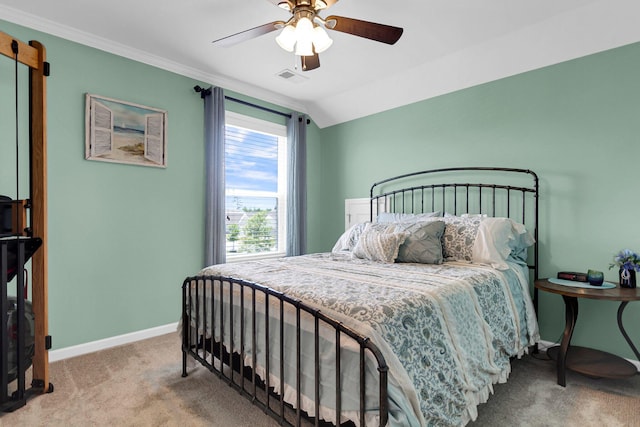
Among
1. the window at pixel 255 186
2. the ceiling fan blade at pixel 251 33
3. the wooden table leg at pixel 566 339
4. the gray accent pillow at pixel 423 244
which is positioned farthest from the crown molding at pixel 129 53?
the wooden table leg at pixel 566 339

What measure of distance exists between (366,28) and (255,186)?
7.90 ft

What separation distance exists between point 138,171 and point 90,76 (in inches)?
32.5

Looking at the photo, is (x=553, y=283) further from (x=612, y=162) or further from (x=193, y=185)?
(x=193, y=185)

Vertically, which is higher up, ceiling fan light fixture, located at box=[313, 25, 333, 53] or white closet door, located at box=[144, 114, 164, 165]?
ceiling fan light fixture, located at box=[313, 25, 333, 53]

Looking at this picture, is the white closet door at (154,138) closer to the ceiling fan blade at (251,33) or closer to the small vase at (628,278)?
the ceiling fan blade at (251,33)

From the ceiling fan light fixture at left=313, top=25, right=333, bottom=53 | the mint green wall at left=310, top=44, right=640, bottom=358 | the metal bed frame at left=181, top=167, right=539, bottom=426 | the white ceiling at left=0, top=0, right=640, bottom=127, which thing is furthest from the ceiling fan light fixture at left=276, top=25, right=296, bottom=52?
the mint green wall at left=310, top=44, right=640, bottom=358

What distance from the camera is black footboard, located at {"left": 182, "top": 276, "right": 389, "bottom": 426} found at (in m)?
1.19

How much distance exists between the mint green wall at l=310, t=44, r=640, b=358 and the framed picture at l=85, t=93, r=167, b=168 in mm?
2648

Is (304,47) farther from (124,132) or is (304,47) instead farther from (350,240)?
(124,132)

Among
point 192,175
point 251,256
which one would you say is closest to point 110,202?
point 192,175

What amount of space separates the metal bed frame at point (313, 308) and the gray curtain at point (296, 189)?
2.91ft

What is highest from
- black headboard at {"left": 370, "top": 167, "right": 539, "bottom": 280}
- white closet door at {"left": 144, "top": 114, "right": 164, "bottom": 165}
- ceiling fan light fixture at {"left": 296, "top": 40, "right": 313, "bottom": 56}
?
ceiling fan light fixture at {"left": 296, "top": 40, "right": 313, "bottom": 56}

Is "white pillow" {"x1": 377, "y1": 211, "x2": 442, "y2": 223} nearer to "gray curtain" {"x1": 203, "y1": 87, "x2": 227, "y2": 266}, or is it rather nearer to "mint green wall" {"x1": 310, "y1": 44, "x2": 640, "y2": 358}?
"mint green wall" {"x1": 310, "y1": 44, "x2": 640, "y2": 358}

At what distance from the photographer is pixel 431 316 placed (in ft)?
4.86
